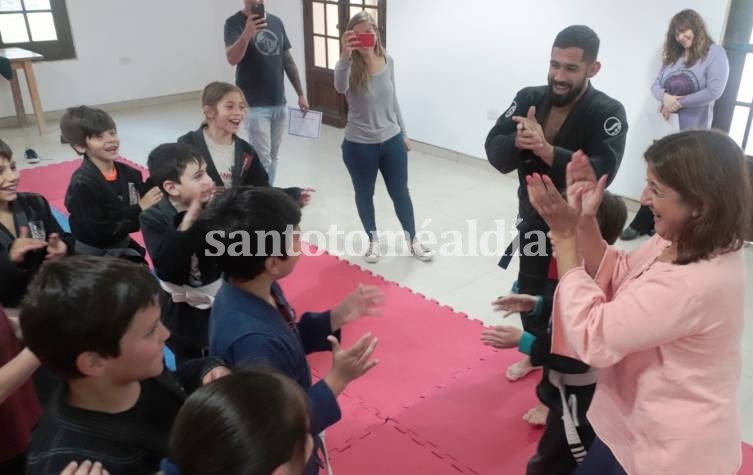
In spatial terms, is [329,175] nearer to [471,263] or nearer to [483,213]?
[483,213]

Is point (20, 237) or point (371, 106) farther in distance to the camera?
point (371, 106)

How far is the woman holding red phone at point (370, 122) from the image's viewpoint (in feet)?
11.6

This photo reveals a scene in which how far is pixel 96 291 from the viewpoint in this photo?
113 cm

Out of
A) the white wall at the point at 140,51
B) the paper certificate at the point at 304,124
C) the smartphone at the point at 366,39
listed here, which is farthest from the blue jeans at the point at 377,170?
the white wall at the point at 140,51

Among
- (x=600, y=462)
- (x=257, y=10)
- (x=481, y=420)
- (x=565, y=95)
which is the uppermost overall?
(x=257, y=10)

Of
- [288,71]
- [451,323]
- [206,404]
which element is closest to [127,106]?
[288,71]

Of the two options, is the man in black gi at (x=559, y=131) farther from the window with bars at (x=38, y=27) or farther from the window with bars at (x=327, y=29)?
the window with bars at (x=38, y=27)

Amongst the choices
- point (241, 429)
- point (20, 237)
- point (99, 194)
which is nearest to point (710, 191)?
point (241, 429)

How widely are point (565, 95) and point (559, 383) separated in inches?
47.8

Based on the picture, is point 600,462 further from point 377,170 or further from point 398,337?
point 377,170

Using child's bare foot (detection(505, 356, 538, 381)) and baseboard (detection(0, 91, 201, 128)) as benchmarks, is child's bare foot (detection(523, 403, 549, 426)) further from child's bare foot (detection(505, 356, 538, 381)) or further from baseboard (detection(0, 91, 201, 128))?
baseboard (detection(0, 91, 201, 128))

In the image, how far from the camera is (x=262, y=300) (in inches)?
59.1

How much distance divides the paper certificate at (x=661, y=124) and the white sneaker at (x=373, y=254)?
2.21m

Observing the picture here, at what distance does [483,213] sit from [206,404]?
13.4ft
